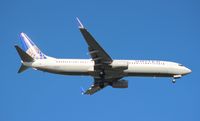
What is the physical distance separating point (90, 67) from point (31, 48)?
41.1 ft

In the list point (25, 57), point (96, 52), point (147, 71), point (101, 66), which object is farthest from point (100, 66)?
point (25, 57)

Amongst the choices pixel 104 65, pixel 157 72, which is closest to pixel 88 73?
pixel 104 65

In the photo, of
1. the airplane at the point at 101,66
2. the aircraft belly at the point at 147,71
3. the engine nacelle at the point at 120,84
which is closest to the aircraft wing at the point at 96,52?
the airplane at the point at 101,66

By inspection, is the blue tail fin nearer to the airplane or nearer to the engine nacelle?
the airplane

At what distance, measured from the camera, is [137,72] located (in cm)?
9294

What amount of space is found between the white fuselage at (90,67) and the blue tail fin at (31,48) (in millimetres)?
2640

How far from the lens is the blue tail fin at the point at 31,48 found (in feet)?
311

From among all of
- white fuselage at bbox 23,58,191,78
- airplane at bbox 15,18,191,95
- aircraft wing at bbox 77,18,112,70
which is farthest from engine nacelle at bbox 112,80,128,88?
aircraft wing at bbox 77,18,112,70

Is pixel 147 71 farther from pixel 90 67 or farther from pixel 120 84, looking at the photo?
pixel 90 67

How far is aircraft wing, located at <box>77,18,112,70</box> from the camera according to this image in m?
82.1

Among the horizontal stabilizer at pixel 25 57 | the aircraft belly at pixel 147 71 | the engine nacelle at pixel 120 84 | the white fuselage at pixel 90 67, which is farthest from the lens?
the engine nacelle at pixel 120 84

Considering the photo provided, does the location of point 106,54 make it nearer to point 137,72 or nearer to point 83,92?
point 137,72

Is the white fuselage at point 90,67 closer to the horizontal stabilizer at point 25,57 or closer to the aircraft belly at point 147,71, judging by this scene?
the aircraft belly at point 147,71

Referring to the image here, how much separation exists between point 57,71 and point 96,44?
31.6 ft
